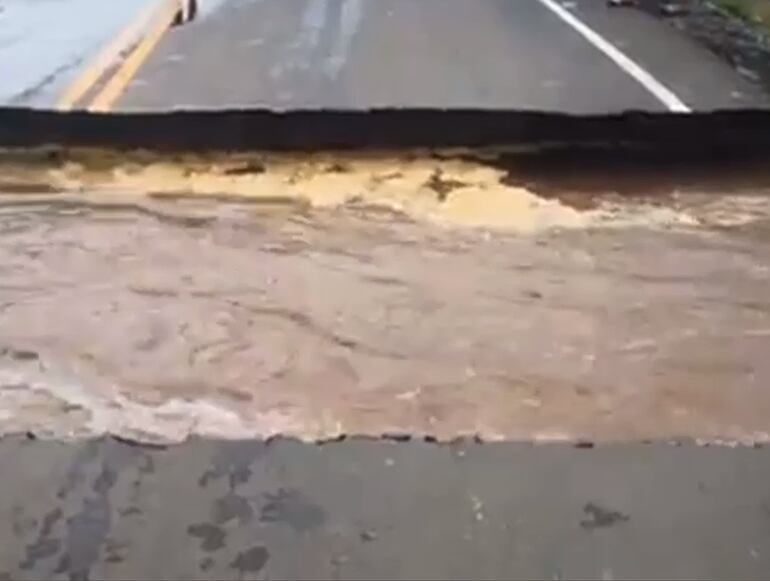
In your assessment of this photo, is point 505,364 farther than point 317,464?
Yes

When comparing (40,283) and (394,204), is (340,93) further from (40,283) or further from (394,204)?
(40,283)

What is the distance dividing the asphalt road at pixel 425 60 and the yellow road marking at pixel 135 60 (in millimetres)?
31

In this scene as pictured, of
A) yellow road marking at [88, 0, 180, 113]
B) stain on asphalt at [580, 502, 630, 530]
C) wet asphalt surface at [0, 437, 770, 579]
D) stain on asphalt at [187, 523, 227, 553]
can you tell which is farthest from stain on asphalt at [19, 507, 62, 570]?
yellow road marking at [88, 0, 180, 113]

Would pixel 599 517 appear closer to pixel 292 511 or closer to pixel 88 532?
pixel 292 511

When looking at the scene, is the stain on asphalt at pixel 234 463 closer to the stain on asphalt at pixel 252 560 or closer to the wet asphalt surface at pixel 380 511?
the wet asphalt surface at pixel 380 511

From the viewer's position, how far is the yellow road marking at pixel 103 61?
2.73 meters

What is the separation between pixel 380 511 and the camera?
1241 millimetres

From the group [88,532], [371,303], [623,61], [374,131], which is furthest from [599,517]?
[623,61]

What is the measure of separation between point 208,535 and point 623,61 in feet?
7.68

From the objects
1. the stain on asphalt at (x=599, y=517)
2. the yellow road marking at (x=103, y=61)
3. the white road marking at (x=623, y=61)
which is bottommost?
the yellow road marking at (x=103, y=61)

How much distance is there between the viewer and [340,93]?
2.83 meters

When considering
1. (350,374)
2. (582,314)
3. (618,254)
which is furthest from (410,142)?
(350,374)

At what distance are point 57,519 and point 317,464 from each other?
0.26 meters

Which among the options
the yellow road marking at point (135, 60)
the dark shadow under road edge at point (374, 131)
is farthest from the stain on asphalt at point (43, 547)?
the yellow road marking at point (135, 60)
